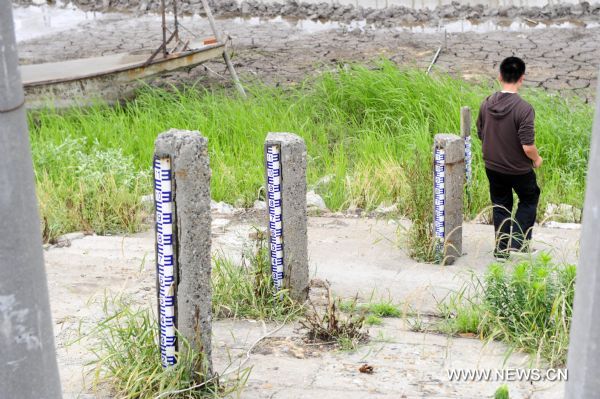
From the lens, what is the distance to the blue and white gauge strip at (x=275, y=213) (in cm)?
578

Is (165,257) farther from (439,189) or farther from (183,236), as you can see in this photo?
(439,189)

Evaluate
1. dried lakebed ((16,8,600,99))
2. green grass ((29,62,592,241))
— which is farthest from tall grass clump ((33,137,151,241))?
dried lakebed ((16,8,600,99))

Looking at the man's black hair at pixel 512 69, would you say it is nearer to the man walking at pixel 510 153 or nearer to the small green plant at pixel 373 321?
the man walking at pixel 510 153

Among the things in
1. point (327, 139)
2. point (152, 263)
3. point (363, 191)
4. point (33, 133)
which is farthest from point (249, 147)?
point (152, 263)

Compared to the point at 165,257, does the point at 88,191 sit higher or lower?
lower

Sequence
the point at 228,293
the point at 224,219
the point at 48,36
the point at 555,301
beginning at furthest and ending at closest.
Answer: the point at 48,36 → the point at 224,219 → the point at 228,293 → the point at 555,301

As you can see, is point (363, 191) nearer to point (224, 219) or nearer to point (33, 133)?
point (224, 219)

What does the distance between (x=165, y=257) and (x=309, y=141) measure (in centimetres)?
640

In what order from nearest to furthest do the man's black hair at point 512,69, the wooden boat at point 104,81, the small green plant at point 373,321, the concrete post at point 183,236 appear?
1. the concrete post at point 183,236
2. the small green plant at point 373,321
3. the man's black hair at point 512,69
4. the wooden boat at point 104,81

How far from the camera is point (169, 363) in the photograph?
461cm

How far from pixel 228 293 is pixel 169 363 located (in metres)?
1.26

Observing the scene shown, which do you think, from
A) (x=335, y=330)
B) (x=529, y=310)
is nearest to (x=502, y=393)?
Answer: (x=529, y=310)

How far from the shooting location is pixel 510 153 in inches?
270

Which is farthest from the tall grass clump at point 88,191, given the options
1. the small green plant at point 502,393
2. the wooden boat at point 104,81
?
the small green plant at point 502,393
